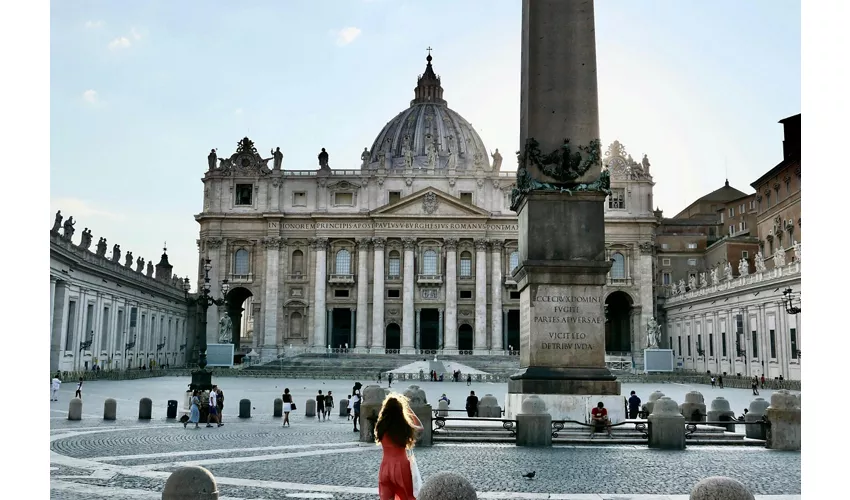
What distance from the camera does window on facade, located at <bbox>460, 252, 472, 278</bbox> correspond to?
7869 centimetres

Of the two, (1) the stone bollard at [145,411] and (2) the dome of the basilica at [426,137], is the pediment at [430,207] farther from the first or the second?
(1) the stone bollard at [145,411]

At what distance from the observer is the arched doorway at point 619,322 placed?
80.3 meters

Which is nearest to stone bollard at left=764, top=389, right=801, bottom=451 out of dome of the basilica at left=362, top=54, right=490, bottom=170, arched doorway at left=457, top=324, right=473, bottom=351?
arched doorway at left=457, top=324, right=473, bottom=351

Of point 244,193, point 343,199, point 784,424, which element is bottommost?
point 784,424

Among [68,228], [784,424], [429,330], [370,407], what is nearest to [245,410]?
[370,407]

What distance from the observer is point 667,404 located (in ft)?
46.3

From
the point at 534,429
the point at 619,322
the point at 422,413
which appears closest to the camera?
the point at 534,429

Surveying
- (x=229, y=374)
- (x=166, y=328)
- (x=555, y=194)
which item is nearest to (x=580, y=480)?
(x=555, y=194)

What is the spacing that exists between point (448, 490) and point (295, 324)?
74709mm

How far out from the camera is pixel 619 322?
271ft

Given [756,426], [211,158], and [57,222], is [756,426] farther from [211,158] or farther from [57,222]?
[211,158]

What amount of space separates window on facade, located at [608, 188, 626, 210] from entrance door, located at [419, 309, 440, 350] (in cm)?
1902

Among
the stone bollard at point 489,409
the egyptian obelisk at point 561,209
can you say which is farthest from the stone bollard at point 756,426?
the stone bollard at point 489,409

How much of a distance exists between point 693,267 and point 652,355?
36.3 metres
